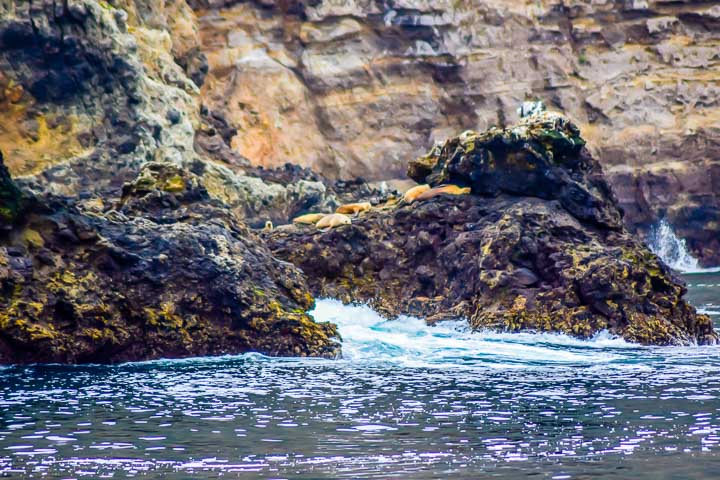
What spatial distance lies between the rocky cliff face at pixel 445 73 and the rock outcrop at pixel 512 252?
4329 centimetres

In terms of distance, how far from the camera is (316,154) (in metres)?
73.5

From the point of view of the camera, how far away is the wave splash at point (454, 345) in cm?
2050

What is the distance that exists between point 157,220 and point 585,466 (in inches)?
498

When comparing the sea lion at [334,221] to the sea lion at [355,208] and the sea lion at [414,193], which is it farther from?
the sea lion at [355,208]

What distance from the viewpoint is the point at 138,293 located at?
20.4 meters

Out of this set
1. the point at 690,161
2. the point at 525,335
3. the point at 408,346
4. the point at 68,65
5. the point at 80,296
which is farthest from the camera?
the point at 690,161

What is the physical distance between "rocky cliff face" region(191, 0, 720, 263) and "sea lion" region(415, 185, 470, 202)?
141 ft

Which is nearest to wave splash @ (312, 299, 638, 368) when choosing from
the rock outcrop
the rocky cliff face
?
the rock outcrop

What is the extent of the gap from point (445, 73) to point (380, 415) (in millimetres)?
62425

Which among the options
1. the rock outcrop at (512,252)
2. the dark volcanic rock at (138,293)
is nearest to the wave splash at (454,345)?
the rock outcrop at (512,252)

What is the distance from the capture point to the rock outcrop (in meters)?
23.8

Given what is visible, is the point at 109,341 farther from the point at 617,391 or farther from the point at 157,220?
the point at 617,391

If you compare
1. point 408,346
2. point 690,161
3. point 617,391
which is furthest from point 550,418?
point 690,161

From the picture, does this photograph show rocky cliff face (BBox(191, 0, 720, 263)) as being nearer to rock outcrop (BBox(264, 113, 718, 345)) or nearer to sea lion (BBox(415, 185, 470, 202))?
sea lion (BBox(415, 185, 470, 202))
